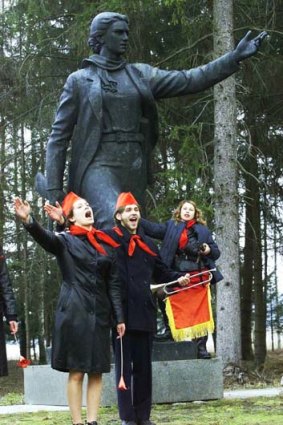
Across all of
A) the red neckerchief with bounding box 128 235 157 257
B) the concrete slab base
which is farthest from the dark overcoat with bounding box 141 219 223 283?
the red neckerchief with bounding box 128 235 157 257

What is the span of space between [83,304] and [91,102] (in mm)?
2228

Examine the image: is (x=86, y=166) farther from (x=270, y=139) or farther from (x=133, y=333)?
(x=270, y=139)

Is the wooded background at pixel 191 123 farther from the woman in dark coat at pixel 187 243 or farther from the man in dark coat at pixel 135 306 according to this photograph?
the man in dark coat at pixel 135 306

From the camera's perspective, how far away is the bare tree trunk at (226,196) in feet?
50.0

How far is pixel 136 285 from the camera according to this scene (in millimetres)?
6805

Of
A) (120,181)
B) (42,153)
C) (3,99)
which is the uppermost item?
(3,99)

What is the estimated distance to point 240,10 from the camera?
16656mm

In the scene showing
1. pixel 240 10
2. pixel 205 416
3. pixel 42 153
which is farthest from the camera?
pixel 42 153

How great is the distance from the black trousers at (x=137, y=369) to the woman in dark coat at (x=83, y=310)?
36cm

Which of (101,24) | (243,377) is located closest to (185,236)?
(101,24)

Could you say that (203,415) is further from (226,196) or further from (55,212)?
(226,196)

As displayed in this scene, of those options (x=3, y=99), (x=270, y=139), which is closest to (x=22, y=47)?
(x=3, y=99)

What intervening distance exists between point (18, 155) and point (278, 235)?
280 inches

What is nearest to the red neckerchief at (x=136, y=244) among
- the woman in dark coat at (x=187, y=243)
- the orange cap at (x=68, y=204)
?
the orange cap at (x=68, y=204)
